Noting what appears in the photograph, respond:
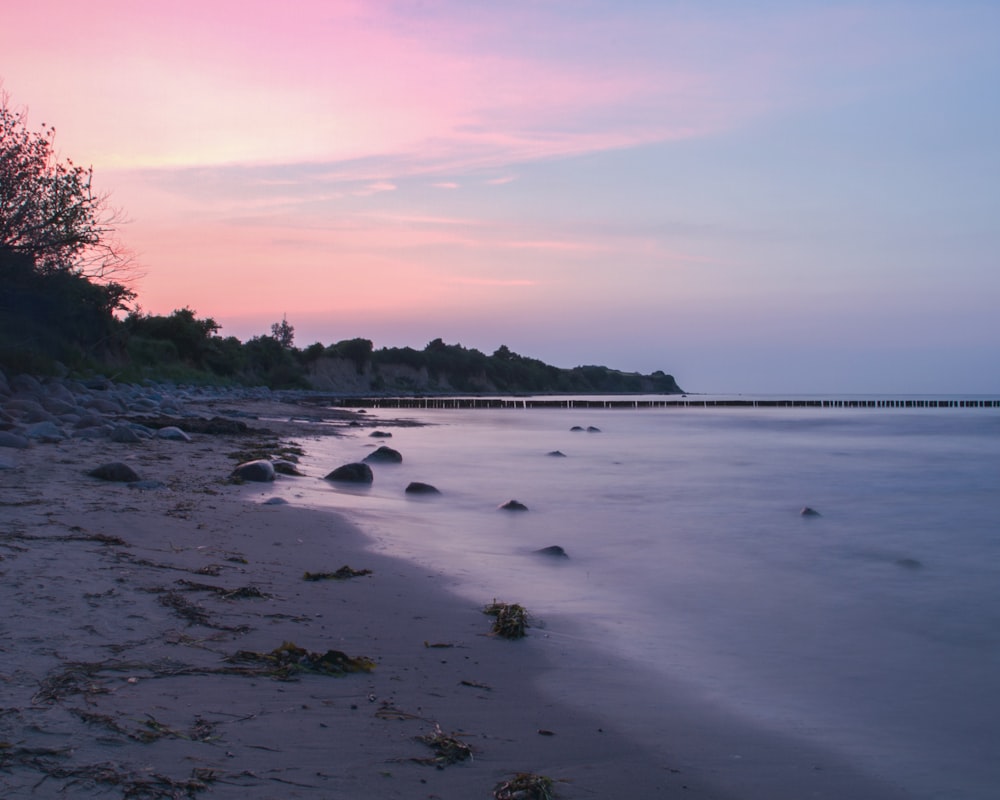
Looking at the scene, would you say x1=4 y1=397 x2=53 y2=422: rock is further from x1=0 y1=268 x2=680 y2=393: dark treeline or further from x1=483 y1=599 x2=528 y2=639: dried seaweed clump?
x1=483 y1=599 x2=528 y2=639: dried seaweed clump

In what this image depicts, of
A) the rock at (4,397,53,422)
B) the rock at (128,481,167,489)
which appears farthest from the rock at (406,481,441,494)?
the rock at (4,397,53,422)

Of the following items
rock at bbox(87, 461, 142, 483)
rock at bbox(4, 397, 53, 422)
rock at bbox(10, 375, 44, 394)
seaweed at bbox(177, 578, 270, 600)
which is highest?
rock at bbox(10, 375, 44, 394)

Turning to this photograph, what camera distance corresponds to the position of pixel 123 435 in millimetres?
12008

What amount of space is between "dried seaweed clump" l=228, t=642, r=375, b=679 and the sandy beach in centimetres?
1

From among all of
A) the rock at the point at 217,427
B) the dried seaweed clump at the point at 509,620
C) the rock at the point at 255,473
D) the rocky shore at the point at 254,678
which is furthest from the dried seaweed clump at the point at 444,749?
the rock at the point at 217,427

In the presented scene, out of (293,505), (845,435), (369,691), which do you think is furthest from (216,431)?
(845,435)

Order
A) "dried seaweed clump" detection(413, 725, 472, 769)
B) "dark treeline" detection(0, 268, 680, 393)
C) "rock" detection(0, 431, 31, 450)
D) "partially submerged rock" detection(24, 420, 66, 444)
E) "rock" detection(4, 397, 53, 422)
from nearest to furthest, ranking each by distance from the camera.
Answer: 1. "dried seaweed clump" detection(413, 725, 472, 769)
2. "rock" detection(0, 431, 31, 450)
3. "partially submerged rock" detection(24, 420, 66, 444)
4. "rock" detection(4, 397, 53, 422)
5. "dark treeline" detection(0, 268, 680, 393)

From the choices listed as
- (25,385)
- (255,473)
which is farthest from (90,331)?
(255,473)

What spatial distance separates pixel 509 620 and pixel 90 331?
32.2 metres

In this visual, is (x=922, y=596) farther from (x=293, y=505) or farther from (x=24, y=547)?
(x=24, y=547)

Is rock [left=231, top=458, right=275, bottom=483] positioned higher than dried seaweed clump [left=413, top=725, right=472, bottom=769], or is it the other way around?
rock [left=231, top=458, right=275, bottom=483]

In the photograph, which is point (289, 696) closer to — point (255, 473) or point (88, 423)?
point (255, 473)

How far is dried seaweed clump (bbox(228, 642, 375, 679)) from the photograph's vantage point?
11.5ft

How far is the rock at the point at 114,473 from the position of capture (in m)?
8.05
